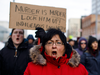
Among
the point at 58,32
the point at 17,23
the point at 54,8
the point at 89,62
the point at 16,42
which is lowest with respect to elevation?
the point at 89,62

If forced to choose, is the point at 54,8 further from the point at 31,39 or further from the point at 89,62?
the point at 31,39

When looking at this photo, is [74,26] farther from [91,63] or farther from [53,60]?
[53,60]

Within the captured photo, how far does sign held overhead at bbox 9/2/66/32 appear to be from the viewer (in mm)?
2963

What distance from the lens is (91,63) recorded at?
142 inches

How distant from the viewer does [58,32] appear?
80.3 inches

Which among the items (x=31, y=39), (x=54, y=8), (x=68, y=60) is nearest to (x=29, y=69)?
(x=68, y=60)

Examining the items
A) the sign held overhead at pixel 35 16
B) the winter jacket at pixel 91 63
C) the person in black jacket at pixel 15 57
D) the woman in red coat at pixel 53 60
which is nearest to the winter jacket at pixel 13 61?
the person in black jacket at pixel 15 57

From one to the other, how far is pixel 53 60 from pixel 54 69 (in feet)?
0.51

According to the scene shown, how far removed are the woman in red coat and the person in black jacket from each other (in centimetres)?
84

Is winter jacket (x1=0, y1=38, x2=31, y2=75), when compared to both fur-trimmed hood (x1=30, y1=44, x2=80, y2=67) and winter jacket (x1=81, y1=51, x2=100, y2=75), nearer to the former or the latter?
fur-trimmed hood (x1=30, y1=44, x2=80, y2=67)

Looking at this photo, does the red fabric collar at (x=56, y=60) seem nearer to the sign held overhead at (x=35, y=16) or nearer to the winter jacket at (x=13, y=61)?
the winter jacket at (x=13, y=61)

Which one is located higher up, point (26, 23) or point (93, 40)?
point (26, 23)

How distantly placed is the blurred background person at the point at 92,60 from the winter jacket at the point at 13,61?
5.98ft

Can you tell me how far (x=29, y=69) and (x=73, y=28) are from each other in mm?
62368
